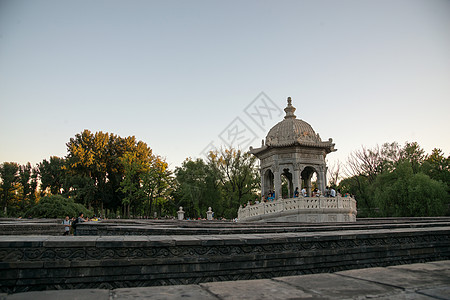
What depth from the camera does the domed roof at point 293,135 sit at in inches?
963

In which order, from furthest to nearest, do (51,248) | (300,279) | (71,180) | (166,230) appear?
1. (71,180)
2. (166,230)
3. (300,279)
4. (51,248)

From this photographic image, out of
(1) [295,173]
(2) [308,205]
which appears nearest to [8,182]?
(1) [295,173]

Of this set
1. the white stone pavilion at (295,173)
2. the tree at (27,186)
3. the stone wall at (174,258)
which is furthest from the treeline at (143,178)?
the stone wall at (174,258)

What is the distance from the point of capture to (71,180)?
42531mm

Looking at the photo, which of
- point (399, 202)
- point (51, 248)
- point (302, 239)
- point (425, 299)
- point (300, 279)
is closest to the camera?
point (425, 299)

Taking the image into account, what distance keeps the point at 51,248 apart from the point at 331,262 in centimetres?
379

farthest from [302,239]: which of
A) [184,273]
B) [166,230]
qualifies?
[166,230]

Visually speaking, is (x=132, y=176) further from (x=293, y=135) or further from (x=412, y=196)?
(x=412, y=196)

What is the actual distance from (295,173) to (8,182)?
57130 mm

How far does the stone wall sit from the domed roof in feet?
63.7

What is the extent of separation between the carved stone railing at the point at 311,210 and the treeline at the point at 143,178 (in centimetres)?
2383

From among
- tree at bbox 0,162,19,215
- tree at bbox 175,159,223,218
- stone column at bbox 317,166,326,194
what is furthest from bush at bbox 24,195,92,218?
tree at bbox 0,162,19,215

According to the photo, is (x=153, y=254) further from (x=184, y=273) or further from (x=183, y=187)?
(x=183, y=187)

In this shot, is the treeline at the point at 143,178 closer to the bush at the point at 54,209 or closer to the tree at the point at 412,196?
the bush at the point at 54,209
